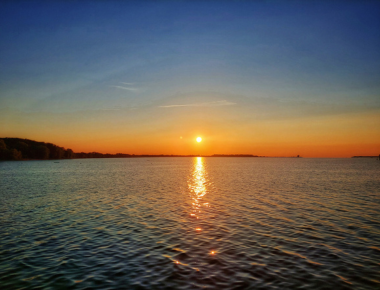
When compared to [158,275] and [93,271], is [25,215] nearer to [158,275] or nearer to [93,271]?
[93,271]

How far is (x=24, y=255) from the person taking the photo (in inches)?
703

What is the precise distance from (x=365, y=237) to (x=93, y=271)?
838 inches

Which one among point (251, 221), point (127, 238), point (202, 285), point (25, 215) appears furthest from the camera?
point (25, 215)

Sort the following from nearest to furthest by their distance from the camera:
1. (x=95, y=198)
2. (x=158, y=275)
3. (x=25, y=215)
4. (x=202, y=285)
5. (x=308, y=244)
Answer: (x=202, y=285), (x=158, y=275), (x=308, y=244), (x=25, y=215), (x=95, y=198)

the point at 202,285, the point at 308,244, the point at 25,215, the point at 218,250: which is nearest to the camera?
the point at 202,285

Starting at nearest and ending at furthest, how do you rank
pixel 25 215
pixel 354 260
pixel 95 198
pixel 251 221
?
1. pixel 354 260
2. pixel 251 221
3. pixel 25 215
4. pixel 95 198

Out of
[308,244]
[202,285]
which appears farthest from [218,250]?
[308,244]

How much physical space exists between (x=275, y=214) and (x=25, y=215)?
2879cm

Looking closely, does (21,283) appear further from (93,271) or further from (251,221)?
(251,221)

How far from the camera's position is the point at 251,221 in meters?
27.2

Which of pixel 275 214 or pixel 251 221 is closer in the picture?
pixel 251 221

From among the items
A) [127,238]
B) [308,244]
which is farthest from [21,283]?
[308,244]

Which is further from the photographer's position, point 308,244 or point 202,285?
point 308,244

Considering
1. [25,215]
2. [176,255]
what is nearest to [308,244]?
[176,255]
